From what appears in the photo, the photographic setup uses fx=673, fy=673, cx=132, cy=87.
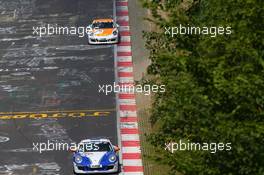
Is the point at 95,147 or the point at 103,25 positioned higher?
the point at 103,25

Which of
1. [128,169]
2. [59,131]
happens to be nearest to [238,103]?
[128,169]

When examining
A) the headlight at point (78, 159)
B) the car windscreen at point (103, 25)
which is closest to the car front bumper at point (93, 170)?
the headlight at point (78, 159)

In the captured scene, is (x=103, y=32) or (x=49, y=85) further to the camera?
(x=103, y=32)

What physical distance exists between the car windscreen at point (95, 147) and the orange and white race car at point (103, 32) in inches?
581

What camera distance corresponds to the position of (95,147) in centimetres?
2809

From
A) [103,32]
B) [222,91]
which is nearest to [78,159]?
[222,91]

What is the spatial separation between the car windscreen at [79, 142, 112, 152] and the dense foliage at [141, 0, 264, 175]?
11.1m

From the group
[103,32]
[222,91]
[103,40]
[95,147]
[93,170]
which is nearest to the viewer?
[222,91]

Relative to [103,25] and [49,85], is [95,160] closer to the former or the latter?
[49,85]

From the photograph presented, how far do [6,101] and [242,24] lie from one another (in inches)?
883

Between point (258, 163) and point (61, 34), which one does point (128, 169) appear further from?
point (61, 34)

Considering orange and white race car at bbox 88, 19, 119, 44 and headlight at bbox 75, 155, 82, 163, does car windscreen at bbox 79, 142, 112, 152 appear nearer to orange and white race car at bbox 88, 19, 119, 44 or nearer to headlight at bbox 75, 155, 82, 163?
headlight at bbox 75, 155, 82, 163

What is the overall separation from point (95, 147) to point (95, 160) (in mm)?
833

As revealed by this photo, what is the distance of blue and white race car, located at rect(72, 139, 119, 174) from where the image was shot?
2734cm
